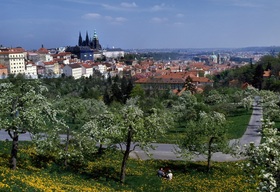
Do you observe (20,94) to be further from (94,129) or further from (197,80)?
(197,80)

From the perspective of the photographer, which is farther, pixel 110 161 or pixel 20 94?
pixel 110 161

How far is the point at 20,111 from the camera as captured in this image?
19.1 m

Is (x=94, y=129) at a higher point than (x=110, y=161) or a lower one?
higher

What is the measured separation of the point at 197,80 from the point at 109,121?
Result: 127409mm

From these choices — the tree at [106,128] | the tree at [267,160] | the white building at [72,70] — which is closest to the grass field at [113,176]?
the tree at [106,128]

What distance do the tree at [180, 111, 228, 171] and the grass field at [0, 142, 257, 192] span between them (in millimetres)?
1534

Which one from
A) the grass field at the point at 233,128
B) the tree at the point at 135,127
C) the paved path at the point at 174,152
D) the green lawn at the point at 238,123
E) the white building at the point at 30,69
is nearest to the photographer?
the tree at the point at 135,127

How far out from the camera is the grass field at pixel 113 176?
18891 millimetres

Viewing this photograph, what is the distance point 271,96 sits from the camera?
205ft

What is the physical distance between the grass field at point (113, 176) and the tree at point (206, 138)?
1534 millimetres

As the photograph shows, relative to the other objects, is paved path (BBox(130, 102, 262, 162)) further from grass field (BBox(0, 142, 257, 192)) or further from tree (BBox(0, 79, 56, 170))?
tree (BBox(0, 79, 56, 170))

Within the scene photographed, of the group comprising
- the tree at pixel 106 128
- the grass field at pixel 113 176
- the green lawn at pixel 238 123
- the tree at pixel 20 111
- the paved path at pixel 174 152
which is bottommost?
the green lawn at pixel 238 123

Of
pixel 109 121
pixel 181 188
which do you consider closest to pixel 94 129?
pixel 109 121

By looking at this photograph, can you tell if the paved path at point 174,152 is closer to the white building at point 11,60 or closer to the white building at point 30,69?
the white building at point 11,60
